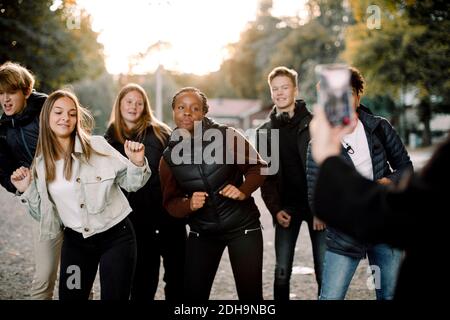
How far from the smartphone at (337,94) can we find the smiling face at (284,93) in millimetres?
2783

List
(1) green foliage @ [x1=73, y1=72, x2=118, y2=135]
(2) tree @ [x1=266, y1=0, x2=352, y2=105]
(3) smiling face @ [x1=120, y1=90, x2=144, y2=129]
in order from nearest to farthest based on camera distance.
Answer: (3) smiling face @ [x1=120, y1=90, x2=144, y2=129] → (2) tree @ [x1=266, y1=0, x2=352, y2=105] → (1) green foliage @ [x1=73, y1=72, x2=118, y2=135]

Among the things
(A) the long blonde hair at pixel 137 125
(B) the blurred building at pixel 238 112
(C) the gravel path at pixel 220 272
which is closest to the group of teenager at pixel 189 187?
(A) the long blonde hair at pixel 137 125

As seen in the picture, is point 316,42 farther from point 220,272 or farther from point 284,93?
point 284,93

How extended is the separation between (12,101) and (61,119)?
0.85 metres

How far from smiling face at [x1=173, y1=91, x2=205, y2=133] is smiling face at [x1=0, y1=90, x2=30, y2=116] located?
1.38 meters

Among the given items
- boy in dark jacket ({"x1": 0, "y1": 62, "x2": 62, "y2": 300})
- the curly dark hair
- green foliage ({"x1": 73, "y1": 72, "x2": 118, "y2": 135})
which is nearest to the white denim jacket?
boy in dark jacket ({"x1": 0, "y1": 62, "x2": 62, "y2": 300})

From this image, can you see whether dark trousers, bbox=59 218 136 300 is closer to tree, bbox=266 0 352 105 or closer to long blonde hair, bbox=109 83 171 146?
long blonde hair, bbox=109 83 171 146

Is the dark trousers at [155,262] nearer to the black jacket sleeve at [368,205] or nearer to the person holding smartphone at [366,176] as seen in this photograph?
the person holding smartphone at [366,176]

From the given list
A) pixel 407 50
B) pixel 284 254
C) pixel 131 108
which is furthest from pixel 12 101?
pixel 407 50

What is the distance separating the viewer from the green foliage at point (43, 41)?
10.4 metres

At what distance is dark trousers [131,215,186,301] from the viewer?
4484 mm

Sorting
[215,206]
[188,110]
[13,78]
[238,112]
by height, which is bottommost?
[215,206]

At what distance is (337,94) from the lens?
1.45 metres
